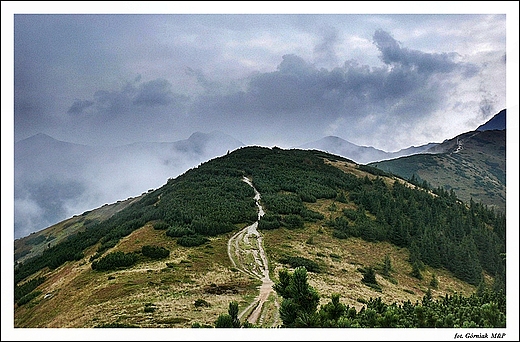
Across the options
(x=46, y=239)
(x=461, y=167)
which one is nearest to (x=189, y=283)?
(x=46, y=239)

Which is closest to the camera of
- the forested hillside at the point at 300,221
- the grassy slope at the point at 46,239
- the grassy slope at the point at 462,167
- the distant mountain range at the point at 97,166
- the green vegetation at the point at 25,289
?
the green vegetation at the point at 25,289

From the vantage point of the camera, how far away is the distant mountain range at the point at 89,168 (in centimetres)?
1936

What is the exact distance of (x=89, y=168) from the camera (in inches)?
1177

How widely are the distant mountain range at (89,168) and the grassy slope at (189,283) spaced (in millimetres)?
4827

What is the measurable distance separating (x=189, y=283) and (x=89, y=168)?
798 inches

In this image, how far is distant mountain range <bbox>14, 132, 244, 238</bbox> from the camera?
19359mm

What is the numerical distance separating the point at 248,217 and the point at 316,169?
21.7 m

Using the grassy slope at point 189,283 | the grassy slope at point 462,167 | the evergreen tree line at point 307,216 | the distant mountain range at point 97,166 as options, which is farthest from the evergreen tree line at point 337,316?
the grassy slope at point 462,167

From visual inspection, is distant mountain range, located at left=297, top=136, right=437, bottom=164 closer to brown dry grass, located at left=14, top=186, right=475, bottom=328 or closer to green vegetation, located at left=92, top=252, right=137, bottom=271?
brown dry grass, located at left=14, top=186, right=475, bottom=328

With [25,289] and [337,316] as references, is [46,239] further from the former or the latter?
[337,316]

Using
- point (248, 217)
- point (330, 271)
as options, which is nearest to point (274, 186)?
point (248, 217)

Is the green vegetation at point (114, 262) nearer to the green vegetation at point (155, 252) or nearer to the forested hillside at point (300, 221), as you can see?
the forested hillside at point (300, 221)

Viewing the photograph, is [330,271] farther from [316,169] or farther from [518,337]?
[316,169]

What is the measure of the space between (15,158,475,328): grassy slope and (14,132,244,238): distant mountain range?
4827mm
